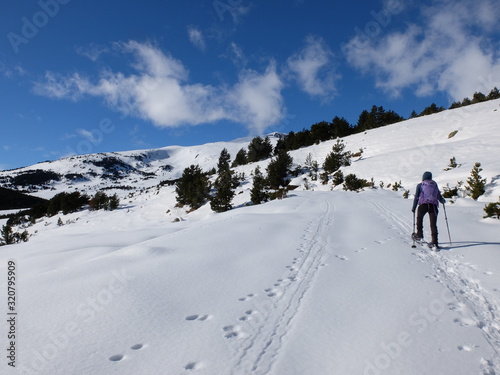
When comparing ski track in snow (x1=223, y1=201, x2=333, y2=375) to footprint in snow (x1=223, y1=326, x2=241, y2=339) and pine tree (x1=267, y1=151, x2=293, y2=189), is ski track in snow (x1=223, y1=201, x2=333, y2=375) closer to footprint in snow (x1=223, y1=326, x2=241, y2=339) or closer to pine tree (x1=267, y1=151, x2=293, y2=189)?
footprint in snow (x1=223, y1=326, x2=241, y2=339)

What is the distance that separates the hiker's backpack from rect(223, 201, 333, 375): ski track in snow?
3525 mm

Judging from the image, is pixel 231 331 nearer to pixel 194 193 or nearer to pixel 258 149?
pixel 194 193

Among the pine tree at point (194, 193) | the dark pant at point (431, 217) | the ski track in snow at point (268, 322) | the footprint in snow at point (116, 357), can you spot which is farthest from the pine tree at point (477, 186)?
the pine tree at point (194, 193)

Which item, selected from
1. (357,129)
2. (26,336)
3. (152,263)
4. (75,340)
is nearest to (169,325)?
(75,340)

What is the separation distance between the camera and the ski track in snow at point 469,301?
8.58ft

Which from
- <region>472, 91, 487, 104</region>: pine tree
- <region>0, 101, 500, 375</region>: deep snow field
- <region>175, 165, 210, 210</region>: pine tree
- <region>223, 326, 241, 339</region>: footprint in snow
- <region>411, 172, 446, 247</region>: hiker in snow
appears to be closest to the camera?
<region>0, 101, 500, 375</region>: deep snow field

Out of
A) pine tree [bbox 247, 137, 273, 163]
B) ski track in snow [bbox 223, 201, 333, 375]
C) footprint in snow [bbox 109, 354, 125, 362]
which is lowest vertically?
ski track in snow [bbox 223, 201, 333, 375]

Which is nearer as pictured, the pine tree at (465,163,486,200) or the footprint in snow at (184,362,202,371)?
the footprint in snow at (184,362,202,371)

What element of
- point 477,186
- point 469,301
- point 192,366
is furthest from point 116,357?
point 477,186

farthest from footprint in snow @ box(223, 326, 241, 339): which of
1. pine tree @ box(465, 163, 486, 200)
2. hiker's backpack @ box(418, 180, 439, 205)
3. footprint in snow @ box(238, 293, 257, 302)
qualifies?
pine tree @ box(465, 163, 486, 200)

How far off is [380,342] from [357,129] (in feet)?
214

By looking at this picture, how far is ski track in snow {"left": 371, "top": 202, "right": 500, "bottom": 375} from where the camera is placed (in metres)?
2.61

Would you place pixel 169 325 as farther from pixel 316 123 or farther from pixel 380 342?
pixel 316 123

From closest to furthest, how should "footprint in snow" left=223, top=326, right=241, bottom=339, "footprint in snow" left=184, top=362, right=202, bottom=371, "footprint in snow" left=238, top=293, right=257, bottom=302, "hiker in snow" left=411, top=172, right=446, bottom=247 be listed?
"footprint in snow" left=184, top=362, right=202, bottom=371 < "footprint in snow" left=223, top=326, right=241, bottom=339 < "footprint in snow" left=238, top=293, right=257, bottom=302 < "hiker in snow" left=411, top=172, right=446, bottom=247
